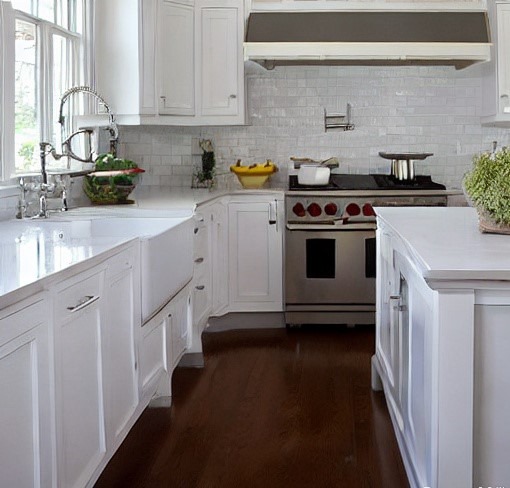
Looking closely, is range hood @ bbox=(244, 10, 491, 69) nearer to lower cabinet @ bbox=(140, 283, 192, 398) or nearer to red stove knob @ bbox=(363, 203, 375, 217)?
red stove knob @ bbox=(363, 203, 375, 217)

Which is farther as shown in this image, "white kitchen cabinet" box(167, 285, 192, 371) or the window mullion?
the window mullion

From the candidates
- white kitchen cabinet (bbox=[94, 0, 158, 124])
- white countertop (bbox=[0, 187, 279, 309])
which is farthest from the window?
white countertop (bbox=[0, 187, 279, 309])

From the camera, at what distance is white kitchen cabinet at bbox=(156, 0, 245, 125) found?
597 centimetres

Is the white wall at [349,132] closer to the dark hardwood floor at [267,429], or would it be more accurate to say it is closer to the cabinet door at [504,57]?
the cabinet door at [504,57]

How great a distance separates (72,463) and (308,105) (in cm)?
455

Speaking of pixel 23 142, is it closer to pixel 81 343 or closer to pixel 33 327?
pixel 81 343

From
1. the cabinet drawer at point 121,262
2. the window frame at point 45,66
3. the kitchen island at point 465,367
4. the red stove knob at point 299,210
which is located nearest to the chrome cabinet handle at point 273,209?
the red stove knob at point 299,210

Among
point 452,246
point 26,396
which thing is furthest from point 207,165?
point 26,396

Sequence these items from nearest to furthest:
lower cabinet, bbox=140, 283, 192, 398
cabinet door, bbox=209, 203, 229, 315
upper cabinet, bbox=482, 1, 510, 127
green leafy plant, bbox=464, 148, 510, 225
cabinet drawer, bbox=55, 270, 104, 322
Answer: cabinet drawer, bbox=55, 270, 104, 322 < green leafy plant, bbox=464, 148, 510, 225 < lower cabinet, bbox=140, 283, 192, 398 < cabinet door, bbox=209, 203, 229, 315 < upper cabinet, bbox=482, 1, 510, 127

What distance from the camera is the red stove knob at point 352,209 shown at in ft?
19.8

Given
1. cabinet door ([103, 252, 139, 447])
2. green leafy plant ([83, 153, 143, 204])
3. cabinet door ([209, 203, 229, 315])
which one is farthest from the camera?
cabinet door ([209, 203, 229, 315])

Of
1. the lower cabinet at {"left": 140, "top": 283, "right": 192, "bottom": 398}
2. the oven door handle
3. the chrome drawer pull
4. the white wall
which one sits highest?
the white wall

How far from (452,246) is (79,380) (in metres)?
1.17

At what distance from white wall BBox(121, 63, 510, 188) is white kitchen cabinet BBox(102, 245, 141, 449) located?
3.36 m
